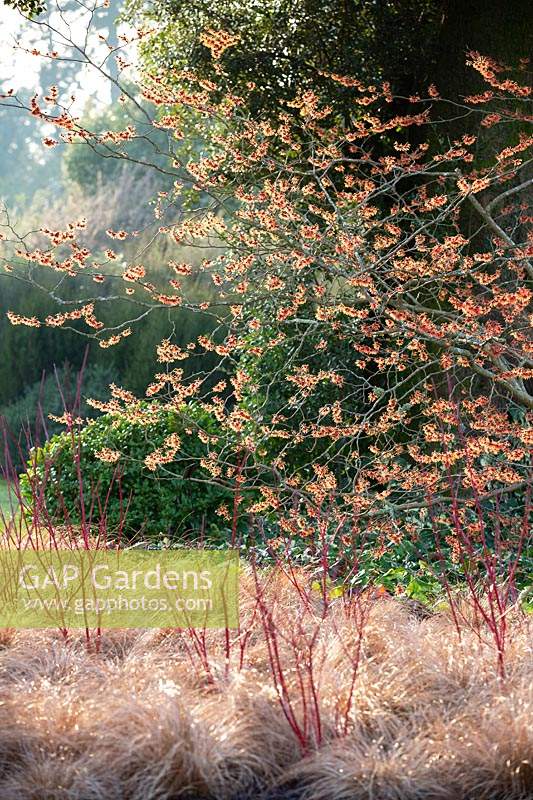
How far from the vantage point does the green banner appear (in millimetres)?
3936

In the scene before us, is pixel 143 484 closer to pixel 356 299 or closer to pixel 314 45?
pixel 356 299

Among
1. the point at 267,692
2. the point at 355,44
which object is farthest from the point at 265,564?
the point at 355,44

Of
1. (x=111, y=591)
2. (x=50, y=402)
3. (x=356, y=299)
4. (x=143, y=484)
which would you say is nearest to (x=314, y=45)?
(x=356, y=299)

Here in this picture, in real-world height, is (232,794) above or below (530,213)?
below

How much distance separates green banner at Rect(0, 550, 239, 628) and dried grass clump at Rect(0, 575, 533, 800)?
0.81ft

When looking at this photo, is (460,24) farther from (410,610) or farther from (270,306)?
(410,610)

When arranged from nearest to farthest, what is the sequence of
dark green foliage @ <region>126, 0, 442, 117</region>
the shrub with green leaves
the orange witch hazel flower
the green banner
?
the green banner, the orange witch hazel flower, the shrub with green leaves, dark green foliage @ <region>126, 0, 442, 117</region>

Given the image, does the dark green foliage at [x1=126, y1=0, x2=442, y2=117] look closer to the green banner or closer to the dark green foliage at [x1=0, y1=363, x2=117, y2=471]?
the green banner

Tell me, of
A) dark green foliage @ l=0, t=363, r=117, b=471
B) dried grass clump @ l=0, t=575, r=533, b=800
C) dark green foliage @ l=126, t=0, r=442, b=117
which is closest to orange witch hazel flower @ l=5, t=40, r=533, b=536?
dark green foliage @ l=126, t=0, r=442, b=117

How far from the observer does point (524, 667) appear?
10.8 feet

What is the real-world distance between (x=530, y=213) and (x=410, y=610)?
309cm

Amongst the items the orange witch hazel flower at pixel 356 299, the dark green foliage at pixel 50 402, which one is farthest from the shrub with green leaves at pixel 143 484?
the dark green foliage at pixel 50 402

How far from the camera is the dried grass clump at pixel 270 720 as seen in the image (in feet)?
9.01

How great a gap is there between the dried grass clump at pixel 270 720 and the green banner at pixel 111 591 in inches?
9.7
